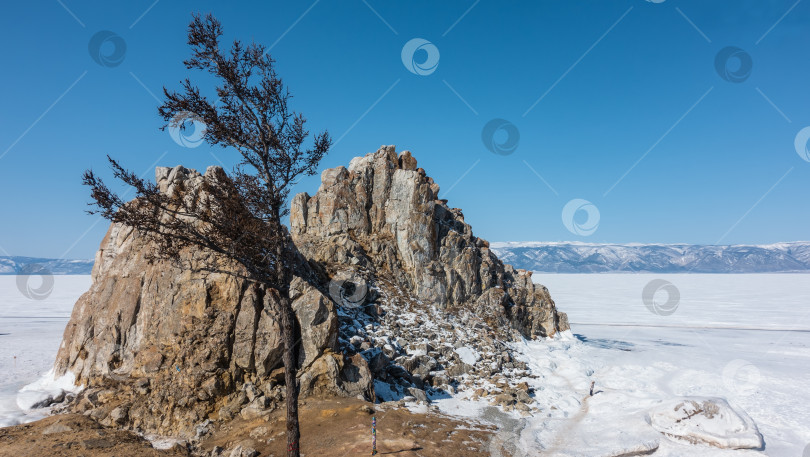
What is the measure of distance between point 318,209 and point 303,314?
50.0 feet

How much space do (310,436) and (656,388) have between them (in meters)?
21.4

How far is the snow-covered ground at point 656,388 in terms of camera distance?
14.7 m

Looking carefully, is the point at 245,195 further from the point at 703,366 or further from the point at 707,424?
the point at 703,366

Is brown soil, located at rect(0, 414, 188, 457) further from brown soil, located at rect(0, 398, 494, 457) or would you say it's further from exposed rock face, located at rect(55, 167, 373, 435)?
exposed rock face, located at rect(55, 167, 373, 435)

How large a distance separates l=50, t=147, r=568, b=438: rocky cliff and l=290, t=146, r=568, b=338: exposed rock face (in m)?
0.11

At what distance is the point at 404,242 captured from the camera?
31500 mm

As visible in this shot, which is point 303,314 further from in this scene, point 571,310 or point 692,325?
point 571,310

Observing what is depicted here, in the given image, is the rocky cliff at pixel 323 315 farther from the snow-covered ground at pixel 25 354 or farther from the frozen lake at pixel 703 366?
the frozen lake at pixel 703 366

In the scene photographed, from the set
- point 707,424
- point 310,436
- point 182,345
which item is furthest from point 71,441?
point 707,424

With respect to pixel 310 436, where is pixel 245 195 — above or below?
above

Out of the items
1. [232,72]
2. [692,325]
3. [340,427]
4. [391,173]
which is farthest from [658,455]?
[692,325]

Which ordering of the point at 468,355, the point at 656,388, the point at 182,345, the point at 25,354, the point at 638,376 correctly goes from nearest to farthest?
the point at 182,345
the point at 656,388
the point at 468,355
the point at 638,376
the point at 25,354

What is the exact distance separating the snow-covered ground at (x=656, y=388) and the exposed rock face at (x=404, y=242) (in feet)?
12.3

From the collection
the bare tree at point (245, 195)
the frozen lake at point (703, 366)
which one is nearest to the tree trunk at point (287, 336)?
the bare tree at point (245, 195)
